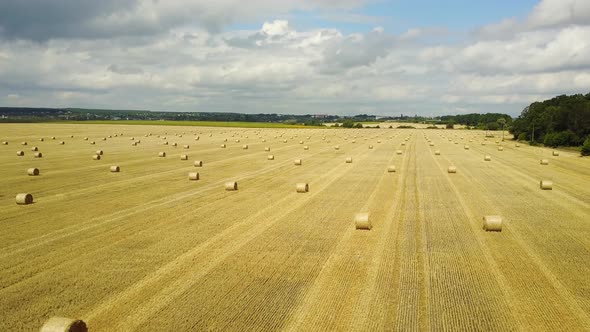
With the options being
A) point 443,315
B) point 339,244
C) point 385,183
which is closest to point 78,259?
point 339,244

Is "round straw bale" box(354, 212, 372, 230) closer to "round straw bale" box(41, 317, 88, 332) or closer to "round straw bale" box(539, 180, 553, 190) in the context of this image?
"round straw bale" box(41, 317, 88, 332)

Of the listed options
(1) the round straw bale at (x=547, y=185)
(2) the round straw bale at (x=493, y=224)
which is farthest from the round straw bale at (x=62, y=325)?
(1) the round straw bale at (x=547, y=185)

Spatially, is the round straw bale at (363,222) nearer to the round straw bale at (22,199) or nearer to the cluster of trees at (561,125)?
the round straw bale at (22,199)

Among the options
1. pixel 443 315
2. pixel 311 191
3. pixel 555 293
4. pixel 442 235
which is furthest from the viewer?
pixel 311 191

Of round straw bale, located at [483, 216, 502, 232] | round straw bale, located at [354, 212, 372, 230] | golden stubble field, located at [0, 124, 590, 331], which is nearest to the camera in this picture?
golden stubble field, located at [0, 124, 590, 331]

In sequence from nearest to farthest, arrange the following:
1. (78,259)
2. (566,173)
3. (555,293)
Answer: (555,293) < (78,259) < (566,173)

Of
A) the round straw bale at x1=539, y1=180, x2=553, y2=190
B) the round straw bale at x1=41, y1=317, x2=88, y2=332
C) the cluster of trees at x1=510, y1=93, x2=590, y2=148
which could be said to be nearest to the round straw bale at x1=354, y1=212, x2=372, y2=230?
the round straw bale at x1=41, y1=317, x2=88, y2=332

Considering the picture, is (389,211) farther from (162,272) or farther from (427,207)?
(162,272)
